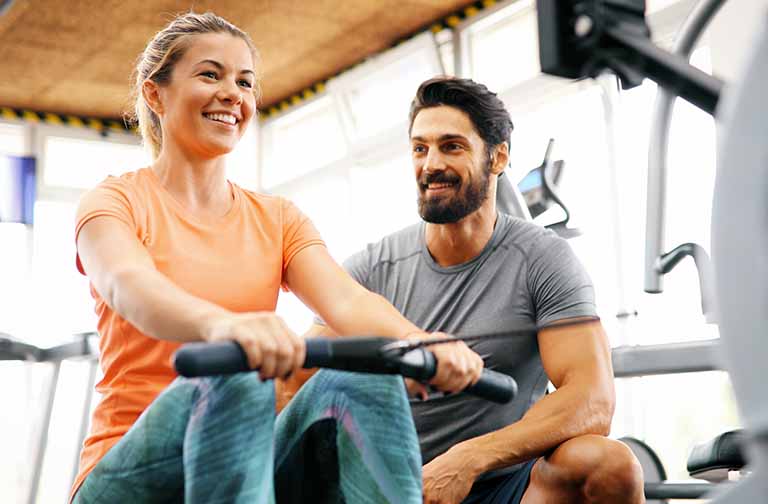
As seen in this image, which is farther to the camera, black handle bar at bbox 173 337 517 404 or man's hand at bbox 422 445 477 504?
man's hand at bbox 422 445 477 504

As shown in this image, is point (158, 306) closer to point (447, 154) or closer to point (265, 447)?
point (265, 447)

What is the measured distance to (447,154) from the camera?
7.11ft

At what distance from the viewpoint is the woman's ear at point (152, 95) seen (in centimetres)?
158

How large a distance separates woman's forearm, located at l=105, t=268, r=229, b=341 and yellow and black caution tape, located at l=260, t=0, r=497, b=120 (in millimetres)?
4656

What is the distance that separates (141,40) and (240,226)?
15.7 feet

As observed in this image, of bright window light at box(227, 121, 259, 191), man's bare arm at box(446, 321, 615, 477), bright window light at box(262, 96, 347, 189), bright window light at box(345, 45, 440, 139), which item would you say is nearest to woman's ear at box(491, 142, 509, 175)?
man's bare arm at box(446, 321, 615, 477)

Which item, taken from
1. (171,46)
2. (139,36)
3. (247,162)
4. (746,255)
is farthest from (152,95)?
(247,162)

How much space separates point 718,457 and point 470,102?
89 cm

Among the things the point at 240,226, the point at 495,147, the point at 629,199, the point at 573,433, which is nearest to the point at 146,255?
the point at 240,226

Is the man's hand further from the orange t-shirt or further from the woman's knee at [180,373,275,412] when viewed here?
the woman's knee at [180,373,275,412]

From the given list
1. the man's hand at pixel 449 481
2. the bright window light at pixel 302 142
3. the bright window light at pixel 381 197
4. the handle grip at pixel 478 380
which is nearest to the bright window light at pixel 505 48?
the bright window light at pixel 381 197

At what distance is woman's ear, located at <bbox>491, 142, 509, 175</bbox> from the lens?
2.22 meters

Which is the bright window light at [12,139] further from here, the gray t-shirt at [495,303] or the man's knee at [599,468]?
the man's knee at [599,468]

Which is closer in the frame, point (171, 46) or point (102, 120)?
point (171, 46)
